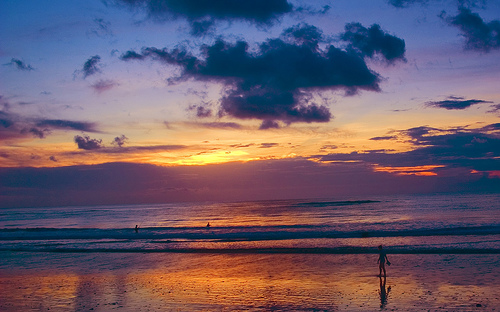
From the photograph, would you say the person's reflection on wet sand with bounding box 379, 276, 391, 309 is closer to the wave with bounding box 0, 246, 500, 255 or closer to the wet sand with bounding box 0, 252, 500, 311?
the wet sand with bounding box 0, 252, 500, 311

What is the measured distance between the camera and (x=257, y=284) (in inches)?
789

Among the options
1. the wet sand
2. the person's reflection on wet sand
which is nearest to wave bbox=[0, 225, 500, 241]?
the wet sand

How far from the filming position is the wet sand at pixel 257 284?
16.1m

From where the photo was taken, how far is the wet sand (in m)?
16.1

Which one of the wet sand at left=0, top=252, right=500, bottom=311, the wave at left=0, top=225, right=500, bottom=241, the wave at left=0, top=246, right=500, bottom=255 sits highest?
the wet sand at left=0, top=252, right=500, bottom=311

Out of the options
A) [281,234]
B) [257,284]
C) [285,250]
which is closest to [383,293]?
[257,284]

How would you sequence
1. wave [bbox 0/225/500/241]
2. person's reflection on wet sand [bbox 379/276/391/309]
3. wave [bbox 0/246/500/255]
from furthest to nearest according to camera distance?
wave [bbox 0/225/500/241]
wave [bbox 0/246/500/255]
person's reflection on wet sand [bbox 379/276/391/309]

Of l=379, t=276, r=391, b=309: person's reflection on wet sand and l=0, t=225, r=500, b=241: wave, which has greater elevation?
l=379, t=276, r=391, b=309: person's reflection on wet sand

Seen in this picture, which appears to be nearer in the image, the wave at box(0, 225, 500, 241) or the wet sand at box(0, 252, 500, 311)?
the wet sand at box(0, 252, 500, 311)

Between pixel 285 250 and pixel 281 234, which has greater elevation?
pixel 285 250

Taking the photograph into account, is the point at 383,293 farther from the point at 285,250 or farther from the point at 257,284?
the point at 285,250

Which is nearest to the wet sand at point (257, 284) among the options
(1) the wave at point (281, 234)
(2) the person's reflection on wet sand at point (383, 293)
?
(2) the person's reflection on wet sand at point (383, 293)

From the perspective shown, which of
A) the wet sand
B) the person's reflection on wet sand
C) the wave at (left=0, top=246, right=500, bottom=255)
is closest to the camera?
the person's reflection on wet sand

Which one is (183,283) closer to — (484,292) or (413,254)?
(484,292)
